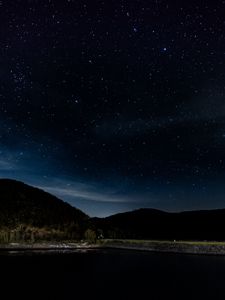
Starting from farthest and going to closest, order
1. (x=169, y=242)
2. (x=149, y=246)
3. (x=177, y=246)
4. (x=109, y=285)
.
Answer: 1. (x=149, y=246)
2. (x=169, y=242)
3. (x=177, y=246)
4. (x=109, y=285)

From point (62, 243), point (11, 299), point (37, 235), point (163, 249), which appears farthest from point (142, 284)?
point (37, 235)

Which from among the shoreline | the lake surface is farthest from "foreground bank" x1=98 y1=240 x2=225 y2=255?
the lake surface

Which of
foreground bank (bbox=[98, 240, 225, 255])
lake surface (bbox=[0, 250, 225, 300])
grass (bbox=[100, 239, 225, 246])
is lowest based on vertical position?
lake surface (bbox=[0, 250, 225, 300])

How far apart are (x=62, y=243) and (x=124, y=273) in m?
106

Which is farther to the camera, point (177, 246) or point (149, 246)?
point (149, 246)

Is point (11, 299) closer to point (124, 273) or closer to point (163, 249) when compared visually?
point (124, 273)

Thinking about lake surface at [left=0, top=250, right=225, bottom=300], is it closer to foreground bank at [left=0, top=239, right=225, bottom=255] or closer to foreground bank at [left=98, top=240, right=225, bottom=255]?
foreground bank at [left=98, top=240, right=225, bottom=255]

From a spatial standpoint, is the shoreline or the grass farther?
the grass

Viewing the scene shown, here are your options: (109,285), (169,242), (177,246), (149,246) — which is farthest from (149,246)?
(109,285)

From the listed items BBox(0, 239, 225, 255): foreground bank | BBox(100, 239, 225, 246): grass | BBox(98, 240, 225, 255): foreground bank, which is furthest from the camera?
BBox(100, 239, 225, 246): grass

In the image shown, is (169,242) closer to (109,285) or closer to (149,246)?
(149,246)

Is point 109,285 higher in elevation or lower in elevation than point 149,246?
lower

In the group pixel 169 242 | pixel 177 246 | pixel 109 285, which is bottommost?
pixel 109 285

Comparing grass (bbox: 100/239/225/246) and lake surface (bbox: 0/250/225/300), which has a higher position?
grass (bbox: 100/239/225/246)
